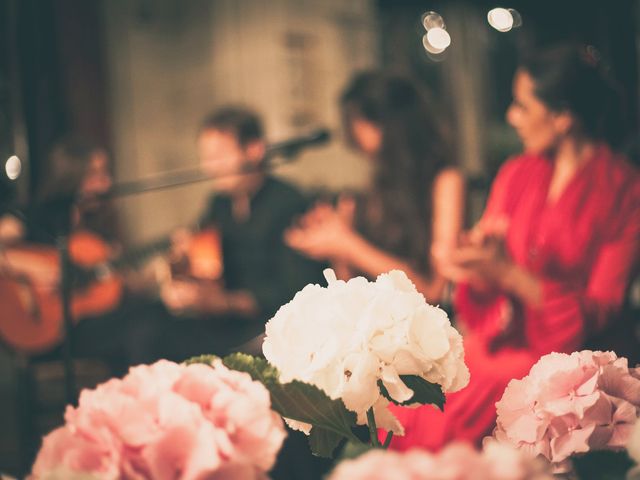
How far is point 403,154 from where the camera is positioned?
8.12 feet

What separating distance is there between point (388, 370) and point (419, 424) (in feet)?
1.15

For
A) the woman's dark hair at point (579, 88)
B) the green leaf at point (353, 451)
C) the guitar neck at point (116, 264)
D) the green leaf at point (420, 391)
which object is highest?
the woman's dark hair at point (579, 88)

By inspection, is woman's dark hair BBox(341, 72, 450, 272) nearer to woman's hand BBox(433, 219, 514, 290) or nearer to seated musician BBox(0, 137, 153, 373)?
woman's hand BBox(433, 219, 514, 290)

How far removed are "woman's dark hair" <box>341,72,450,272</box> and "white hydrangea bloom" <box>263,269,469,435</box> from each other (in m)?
1.90

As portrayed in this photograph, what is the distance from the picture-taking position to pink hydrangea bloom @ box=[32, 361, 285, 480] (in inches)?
18.8

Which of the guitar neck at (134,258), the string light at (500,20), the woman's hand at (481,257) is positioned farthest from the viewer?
the string light at (500,20)

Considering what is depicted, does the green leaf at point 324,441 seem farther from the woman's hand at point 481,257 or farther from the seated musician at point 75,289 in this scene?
the seated musician at point 75,289

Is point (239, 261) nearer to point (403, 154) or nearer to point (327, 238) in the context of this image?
point (327, 238)

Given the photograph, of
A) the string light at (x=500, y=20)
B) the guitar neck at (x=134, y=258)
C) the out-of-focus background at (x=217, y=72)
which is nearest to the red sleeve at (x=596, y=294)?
the guitar neck at (x=134, y=258)

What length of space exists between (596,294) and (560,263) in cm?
13

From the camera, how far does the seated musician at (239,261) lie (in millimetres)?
2891

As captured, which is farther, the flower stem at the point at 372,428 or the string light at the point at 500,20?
the string light at the point at 500,20

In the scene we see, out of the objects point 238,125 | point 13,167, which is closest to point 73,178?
point 238,125

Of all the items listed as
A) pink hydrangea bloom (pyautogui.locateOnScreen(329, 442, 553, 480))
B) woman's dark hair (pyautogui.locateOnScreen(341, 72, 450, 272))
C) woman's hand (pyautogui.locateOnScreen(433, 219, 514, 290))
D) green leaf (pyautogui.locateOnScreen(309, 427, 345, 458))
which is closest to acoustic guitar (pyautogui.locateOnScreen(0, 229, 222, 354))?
woman's dark hair (pyautogui.locateOnScreen(341, 72, 450, 272))
